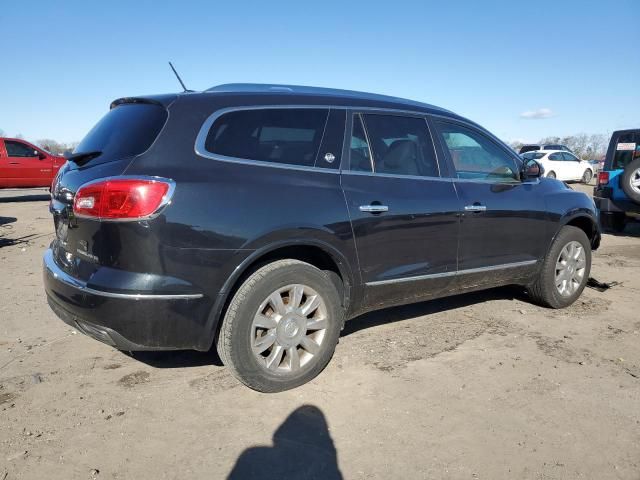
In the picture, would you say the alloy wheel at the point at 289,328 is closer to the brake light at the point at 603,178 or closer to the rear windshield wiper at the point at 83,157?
the rear windshield wiper at the point at 83,157

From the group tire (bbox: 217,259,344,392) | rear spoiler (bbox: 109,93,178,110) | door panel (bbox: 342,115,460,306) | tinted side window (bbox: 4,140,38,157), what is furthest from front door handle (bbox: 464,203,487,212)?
tinted side window (bbox: 4,140,38,157)

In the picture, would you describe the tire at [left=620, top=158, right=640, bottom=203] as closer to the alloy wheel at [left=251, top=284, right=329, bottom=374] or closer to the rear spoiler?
the alloy wheel at [left=251, top=284, right=329, bottom=374]

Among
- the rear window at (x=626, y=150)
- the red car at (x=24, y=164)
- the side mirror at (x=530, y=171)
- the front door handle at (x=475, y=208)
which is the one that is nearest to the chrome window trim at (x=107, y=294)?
the front door handle at (x=475, y=208)

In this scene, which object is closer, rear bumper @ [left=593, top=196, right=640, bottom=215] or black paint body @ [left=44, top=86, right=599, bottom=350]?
black paint body @ [left=44, top=86, right=599, bottom=350]

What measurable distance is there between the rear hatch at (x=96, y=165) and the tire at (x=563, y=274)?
366 centimetres

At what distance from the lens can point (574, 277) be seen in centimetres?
493

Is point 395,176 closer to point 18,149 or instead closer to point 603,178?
point 603,178

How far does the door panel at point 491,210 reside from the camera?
3.99 m

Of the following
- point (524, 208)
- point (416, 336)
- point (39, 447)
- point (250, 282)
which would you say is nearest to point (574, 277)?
point (524, 208)

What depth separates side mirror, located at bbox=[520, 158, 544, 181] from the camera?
14.5 ft

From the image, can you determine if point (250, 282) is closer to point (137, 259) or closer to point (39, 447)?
point (137, 259)

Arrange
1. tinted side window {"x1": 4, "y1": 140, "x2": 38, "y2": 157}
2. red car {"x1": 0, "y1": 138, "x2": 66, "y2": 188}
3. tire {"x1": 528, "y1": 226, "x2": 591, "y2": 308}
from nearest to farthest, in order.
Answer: tire {"x1": 528, "y1": 226, "x2": 591, "y2": 308}, red car {"x1": 0, "y1": 138, "x2": 66, "y2": 188}, tinted side window {"x1": 4, "y1": 140, "x2": 38, "y2": 157}

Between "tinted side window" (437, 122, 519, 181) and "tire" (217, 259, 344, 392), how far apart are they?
1.61 meters

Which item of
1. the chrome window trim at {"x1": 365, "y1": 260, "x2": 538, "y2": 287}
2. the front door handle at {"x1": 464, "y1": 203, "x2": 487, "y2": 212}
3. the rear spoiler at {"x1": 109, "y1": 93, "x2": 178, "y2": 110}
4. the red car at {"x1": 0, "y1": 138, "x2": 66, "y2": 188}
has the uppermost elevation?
the rear spoiler at {"x1": 109, "y1": 93, "x2": 178, "y2": 110}
